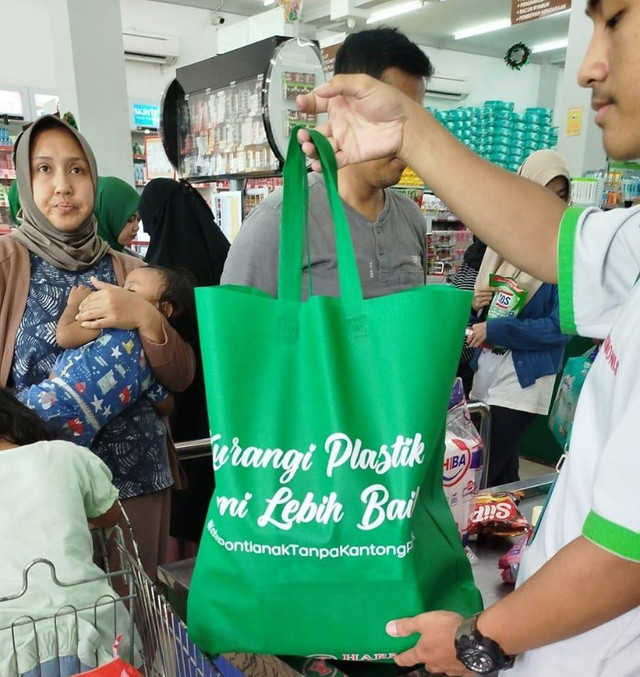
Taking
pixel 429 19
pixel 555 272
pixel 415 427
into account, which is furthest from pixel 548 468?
pixel 429 19

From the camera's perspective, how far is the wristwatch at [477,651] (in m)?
0.70

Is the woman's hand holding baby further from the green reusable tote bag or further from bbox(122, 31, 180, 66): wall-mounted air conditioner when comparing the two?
bbox(122, 31, 180, 66): wall-mounted air conditioner

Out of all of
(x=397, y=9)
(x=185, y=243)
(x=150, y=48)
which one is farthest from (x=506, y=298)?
(x=150, y=48)

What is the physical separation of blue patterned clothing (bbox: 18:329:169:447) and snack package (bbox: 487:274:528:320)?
5.48 ft

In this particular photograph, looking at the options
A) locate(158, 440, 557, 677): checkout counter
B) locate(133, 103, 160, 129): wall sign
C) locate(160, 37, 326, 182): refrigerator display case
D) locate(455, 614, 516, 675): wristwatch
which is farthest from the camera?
locate(133, 103, 160, 129): wall sign

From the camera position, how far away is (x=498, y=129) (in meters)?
12.3

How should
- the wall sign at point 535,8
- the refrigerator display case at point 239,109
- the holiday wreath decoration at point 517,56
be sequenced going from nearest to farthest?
1. the refrigerator display case at point 239,109
2. the wall sign at point 535,8
3. the holiday wreath decoration at point 517,56

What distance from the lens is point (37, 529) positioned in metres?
1.25

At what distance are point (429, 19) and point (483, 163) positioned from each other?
1227cm

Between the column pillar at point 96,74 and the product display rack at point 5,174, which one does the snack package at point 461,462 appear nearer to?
the column pillar at point 96,74

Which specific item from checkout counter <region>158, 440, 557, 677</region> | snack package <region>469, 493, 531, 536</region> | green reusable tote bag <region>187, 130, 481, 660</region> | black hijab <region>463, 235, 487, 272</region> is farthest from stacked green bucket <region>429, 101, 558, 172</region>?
green reusable tote bag <region>187, 130, 481, 660</region>

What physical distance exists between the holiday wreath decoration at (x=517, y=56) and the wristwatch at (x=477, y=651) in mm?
11301

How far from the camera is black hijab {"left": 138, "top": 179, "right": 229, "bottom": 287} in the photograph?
2.58 meters

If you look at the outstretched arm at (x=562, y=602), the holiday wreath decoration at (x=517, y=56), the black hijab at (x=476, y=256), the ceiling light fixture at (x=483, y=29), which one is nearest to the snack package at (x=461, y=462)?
the outstretched arm at (x=562, y=602)
